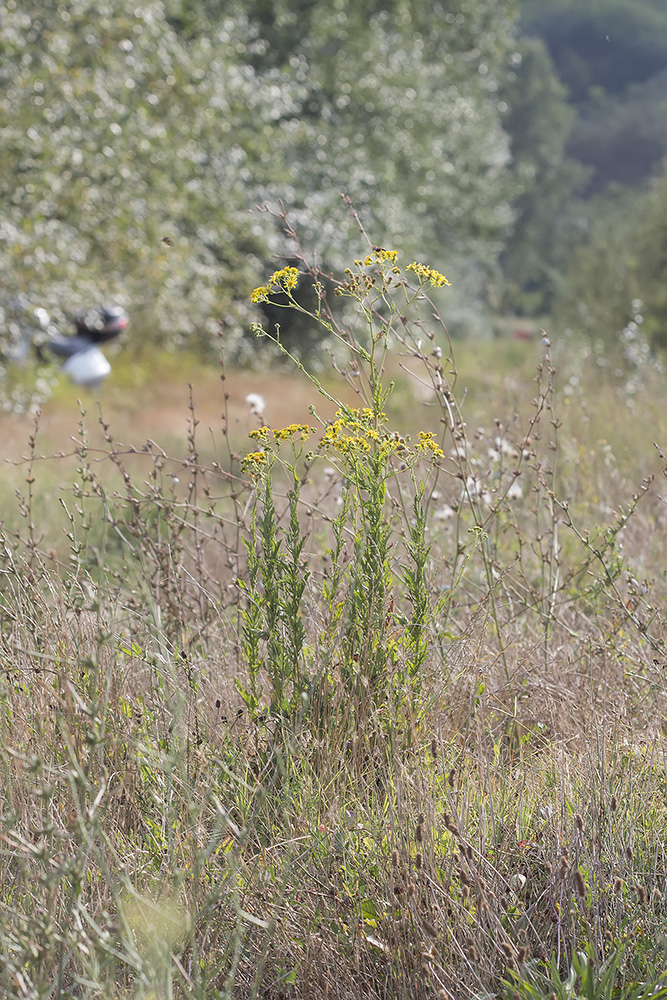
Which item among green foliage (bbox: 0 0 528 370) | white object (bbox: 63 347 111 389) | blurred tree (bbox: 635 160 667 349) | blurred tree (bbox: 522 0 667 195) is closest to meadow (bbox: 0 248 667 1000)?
green foliage (bbox: 0 0 528 370)

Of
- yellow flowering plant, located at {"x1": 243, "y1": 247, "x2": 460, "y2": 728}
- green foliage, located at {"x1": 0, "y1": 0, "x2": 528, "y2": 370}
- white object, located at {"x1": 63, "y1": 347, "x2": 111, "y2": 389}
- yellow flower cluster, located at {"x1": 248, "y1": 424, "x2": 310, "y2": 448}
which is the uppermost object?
green foliage, located at {"x1": 0, "y1": 0, "x2": 528, "y2": 370}

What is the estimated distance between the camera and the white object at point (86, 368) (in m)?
10.1

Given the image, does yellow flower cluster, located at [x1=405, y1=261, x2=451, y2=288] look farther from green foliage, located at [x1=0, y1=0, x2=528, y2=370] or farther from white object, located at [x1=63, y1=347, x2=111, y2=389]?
white object, located at [x1=63, y1=347, x2=111, y2=389]

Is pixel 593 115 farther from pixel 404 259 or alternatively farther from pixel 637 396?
pixel 637 396

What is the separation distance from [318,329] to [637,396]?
7278mm

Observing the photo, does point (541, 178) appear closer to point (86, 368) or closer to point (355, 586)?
point (86, 368)

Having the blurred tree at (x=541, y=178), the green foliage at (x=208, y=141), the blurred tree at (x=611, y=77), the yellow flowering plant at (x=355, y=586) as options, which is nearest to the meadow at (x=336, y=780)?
the yellow flowering plant at (x=355, y=586)

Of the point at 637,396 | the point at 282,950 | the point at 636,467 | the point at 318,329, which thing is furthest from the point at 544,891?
the point at 318,329

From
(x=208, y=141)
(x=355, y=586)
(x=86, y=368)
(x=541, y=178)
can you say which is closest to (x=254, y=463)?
(x=355, y=586)

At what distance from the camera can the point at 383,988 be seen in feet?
5.82

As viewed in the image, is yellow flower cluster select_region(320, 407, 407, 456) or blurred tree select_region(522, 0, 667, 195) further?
blurred tree select_region(522, 0, 667, 195)

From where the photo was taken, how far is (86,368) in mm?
10117

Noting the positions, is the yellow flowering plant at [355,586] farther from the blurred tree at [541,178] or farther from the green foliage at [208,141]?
the blurred tree at [541,178]

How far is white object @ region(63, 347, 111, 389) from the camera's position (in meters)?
10.1
